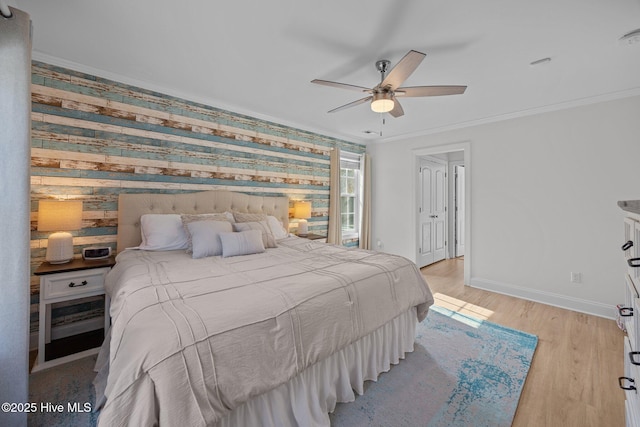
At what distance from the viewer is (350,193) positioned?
5336mm

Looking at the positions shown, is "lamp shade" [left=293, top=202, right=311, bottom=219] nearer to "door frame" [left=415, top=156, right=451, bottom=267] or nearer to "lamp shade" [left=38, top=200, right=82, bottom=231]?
"door frame" [left=415, top=156, right=451, bottom=267]

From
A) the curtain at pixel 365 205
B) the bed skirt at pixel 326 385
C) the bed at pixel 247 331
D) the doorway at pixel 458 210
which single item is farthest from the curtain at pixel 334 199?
the doorway at pixel 458 210

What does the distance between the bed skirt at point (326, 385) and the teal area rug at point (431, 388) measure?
104 mm

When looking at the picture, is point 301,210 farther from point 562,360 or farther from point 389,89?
point 562,360

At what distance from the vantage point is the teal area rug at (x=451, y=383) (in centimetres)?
160

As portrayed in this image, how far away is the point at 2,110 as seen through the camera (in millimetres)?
1357

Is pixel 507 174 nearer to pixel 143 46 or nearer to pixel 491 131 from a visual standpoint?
pixel 491 131

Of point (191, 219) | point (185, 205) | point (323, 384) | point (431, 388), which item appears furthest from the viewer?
point (185, 205)

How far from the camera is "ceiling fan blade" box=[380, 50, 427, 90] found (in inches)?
69.3

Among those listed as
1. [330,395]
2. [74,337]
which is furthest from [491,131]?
[74,337]

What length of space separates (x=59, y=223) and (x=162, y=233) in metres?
0.73

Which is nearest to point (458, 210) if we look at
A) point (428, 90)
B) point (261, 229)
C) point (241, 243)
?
point (428, 90)

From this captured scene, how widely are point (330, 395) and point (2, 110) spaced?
2369mm

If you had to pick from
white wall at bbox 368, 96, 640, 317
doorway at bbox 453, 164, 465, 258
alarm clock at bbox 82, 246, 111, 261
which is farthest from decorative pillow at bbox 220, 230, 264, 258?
doorway at bbox 453, 164, 465, 258
